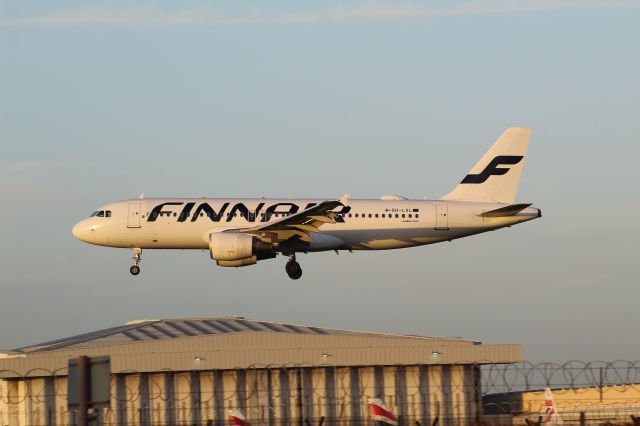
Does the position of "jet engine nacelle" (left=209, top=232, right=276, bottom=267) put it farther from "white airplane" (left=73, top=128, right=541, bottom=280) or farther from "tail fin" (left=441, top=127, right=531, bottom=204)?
"tail fin" (left=441, top=127, right=531, bottom=204)

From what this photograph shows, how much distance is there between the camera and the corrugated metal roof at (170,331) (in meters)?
52.8

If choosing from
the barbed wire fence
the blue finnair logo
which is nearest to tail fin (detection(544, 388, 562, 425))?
the barbed wire fence

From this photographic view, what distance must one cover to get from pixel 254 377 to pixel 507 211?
18.3 metres

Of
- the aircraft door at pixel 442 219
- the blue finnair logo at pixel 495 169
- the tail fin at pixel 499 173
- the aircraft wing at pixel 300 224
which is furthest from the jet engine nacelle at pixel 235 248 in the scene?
the blue finnair logo at pixel 495 169

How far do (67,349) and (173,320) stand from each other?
810cm

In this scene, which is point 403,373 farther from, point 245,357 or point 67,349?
point 67,349

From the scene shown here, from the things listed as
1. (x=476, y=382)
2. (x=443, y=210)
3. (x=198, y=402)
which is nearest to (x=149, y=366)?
(x=198, y=402)

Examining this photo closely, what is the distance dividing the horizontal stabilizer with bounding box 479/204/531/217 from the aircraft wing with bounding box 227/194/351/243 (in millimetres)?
7969

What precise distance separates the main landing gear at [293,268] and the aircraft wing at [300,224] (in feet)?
5.43

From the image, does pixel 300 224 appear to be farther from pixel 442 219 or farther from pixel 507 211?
pixel 507 211

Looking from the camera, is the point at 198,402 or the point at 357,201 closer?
the point at 198,402

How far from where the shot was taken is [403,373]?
51344 millimetres

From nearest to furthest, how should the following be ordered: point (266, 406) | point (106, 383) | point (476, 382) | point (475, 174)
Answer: point (106, 383) → point (266, 406) → point (476, 382) → point (475, 174)

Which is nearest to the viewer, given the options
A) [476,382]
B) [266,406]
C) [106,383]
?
[106,383]
